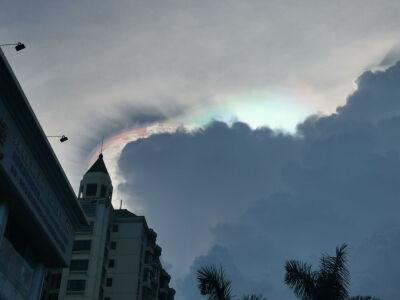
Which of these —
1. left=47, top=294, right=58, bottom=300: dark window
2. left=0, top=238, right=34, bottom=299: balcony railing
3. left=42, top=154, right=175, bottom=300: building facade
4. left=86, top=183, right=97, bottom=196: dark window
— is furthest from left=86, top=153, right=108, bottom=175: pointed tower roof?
left=0, top=238, right=34, bottom=299: balcony railing

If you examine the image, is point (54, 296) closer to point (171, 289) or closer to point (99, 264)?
point (99, 264)

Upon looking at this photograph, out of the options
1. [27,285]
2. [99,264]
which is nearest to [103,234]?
[99,264]

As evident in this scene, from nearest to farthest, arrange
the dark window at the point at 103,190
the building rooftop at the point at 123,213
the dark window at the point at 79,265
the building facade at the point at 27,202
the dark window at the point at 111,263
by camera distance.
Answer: the building facade at the point at 27,202, the dark window at the point at 79,265, the dark window at the point at 111,263, the dark window at the point at 103,190, the building rooftop at the point at 123,213

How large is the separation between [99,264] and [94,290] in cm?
462

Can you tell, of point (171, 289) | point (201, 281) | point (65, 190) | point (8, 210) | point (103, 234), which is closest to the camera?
point (201, 281)

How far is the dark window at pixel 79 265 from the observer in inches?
3826

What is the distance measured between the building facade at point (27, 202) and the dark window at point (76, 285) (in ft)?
130

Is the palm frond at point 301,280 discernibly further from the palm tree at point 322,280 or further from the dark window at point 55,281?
the dark window at point 55,281

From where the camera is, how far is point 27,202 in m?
44.9

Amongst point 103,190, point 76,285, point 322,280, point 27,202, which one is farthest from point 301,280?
point 103,190

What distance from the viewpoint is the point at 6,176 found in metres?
40.8

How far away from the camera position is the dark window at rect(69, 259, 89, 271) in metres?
97.2

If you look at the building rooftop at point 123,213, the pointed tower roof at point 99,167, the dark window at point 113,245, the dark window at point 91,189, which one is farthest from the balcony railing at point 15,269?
the building rooftop at point 123,213

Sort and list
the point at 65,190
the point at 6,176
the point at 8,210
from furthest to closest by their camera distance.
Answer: the point at 65,190 → the point at 8,210 → the point at 6,176
